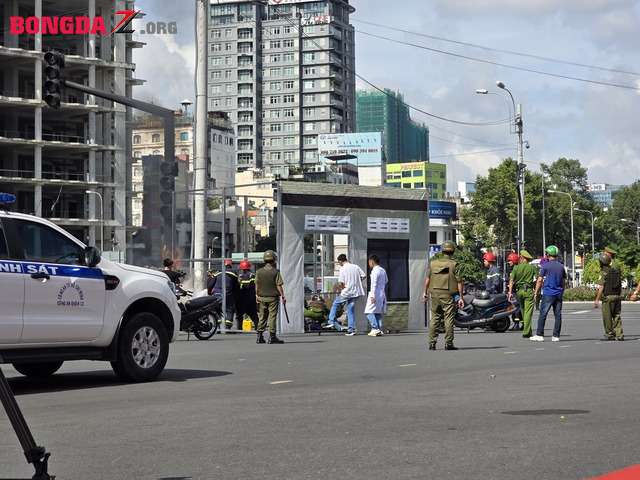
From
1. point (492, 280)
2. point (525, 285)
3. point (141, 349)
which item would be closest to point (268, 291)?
point (525, 285)

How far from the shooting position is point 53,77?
24.3 metres

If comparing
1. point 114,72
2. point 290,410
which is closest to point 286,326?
point 290,410

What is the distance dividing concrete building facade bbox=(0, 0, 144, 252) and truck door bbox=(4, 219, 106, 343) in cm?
6954

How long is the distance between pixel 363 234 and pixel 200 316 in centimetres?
493

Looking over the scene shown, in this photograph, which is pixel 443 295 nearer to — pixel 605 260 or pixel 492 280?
pixel 605 260

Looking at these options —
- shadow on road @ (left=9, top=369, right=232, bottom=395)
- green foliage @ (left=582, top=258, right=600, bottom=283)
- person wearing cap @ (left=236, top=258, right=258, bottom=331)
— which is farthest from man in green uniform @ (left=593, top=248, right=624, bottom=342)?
green foliage @ (left=582, top=258, right=600, bottom=283)

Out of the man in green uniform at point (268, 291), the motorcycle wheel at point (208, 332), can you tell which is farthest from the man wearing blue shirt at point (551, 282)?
the motorcycle wheel at point (208, 332)

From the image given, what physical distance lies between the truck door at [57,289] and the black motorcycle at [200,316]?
432 inches

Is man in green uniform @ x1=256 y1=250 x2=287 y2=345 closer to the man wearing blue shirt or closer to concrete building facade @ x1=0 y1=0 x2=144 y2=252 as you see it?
the man wearing blue shirt

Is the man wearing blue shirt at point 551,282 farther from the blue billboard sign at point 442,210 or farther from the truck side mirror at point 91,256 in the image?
the blue billboard sign at point 442,210

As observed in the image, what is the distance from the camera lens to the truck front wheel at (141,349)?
1244 cm

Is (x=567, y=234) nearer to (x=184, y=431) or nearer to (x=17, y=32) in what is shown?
(x=17, y=32)

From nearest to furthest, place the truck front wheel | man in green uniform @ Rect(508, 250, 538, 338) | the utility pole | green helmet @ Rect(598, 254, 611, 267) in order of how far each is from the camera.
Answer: the truck front wheel
green helmet @ Rect(598, 254, 611, 267)
man in green uniform @ Rect(508, 250, 538, 338)
the utility pole

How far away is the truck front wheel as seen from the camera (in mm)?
12438
